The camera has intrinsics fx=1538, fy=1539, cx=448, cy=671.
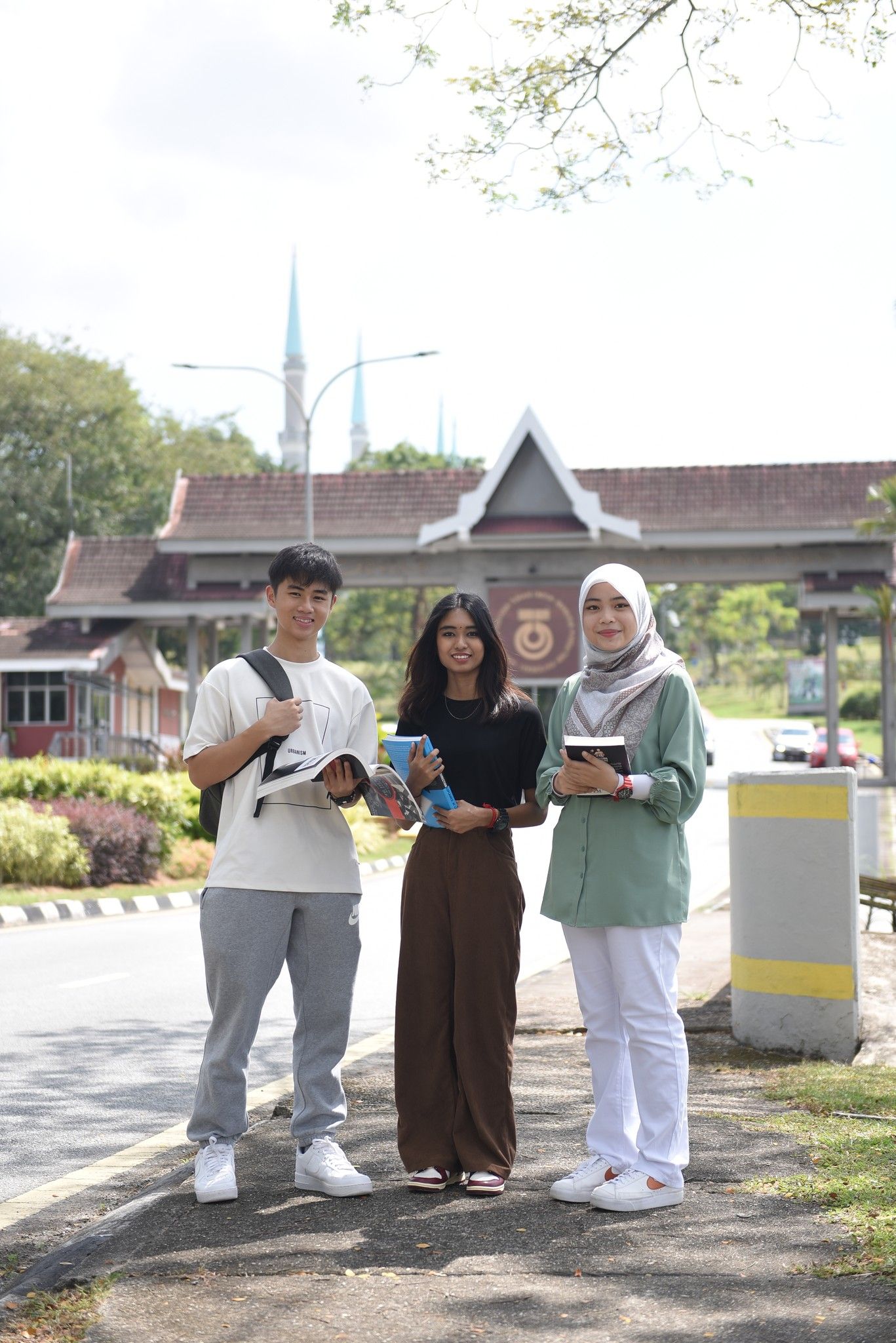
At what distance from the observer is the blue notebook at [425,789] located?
4680mm

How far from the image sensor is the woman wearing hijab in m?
4.59

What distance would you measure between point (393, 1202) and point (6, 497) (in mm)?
51858

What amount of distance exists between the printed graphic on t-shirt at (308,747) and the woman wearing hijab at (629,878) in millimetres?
685

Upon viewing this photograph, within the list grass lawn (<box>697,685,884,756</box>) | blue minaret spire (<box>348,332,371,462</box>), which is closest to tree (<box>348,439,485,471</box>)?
grass lawn (<box>697,685,884,756</box>)

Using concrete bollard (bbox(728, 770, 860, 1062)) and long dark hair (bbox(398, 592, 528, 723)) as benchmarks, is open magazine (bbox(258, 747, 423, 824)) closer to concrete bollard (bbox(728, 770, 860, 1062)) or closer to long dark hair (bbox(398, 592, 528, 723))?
long dark hair (bbox(398, 592, 528, 723))

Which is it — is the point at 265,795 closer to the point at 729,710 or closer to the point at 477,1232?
the point at 477,1232

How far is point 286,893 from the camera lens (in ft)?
15.4

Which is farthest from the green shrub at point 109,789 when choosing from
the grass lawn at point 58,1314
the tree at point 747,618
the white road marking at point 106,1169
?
the tree at point 747,618

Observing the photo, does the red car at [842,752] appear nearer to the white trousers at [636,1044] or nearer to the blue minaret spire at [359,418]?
the white trousers at [636,1044]

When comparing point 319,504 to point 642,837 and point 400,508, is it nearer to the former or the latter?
point 400,508

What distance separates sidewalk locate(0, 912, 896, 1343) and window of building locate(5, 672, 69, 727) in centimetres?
3485

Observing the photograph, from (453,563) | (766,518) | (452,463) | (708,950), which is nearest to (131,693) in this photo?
(453,563)

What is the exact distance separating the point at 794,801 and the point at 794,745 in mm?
43807

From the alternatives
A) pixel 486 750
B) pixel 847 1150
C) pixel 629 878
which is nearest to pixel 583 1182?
pixel 629 878
